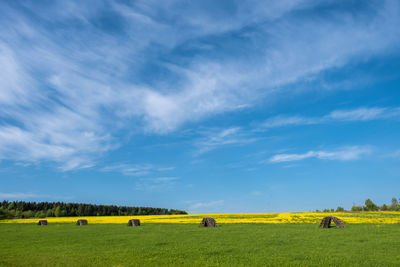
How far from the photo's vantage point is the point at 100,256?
19.3 meters

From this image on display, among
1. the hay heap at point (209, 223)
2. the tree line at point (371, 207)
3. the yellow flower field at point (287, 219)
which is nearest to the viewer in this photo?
the hay heap at point (209, 223)

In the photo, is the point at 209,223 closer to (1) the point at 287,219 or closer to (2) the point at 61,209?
(1) the point at 287,219

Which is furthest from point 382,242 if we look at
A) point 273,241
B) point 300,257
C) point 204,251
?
point 204,251

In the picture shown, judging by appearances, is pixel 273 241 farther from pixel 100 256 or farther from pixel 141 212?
pixel 141 212

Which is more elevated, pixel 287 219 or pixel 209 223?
pixel 209 223

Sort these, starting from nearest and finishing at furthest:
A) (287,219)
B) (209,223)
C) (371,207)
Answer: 1. (209,223)
2. (287,219)
3. (371,207)

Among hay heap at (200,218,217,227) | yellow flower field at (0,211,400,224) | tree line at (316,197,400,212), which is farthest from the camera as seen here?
tree line at (316,197,400,212)

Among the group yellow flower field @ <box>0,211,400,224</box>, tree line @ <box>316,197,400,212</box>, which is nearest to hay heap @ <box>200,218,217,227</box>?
yellow flower field @ <box>0,211,400,224</box>

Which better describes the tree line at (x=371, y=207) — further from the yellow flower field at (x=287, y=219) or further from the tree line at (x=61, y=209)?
the tree line at (x=61, y=209)

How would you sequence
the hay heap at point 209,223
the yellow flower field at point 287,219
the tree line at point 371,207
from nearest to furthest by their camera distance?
the hay heap at point 209,223 → the yellow flower field at point 287,219 → the tree line at point 371,207

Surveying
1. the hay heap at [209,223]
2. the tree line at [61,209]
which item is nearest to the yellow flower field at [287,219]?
the hay heap at [209,223]

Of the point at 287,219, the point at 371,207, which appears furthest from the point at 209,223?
the point at 371,207

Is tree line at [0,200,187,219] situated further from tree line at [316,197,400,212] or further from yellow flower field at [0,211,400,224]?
tree line at [316,197,400,212]

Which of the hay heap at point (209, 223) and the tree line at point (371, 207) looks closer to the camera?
the hay heap at point (209, 223)
